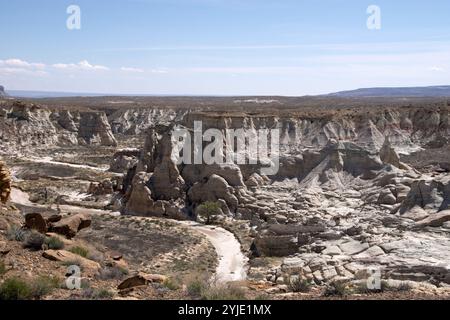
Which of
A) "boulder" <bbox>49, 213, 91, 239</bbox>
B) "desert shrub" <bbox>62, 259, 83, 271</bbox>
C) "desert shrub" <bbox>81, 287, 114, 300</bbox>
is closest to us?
"desert shrub" <bbox>81, 287, 114, 300</bbox>

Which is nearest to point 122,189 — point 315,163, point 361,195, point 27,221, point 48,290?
point 315,163

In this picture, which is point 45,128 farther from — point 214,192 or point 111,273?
point 111,273

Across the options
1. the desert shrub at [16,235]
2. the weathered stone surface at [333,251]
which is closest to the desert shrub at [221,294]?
the desert shrub at [16,235]

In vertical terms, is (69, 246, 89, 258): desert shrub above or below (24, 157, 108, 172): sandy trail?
above

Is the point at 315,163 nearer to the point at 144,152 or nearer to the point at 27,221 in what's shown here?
the point at 144,152

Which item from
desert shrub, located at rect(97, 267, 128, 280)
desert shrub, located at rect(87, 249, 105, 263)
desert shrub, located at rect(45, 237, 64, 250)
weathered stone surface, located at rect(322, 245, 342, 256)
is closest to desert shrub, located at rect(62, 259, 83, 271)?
desert shrub, located at rect(97, 267, 128, 280)

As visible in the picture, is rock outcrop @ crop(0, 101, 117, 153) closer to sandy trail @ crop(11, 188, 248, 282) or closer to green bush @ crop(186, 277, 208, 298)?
sandy trail @ crop(11, 188, 248, 282)
